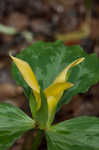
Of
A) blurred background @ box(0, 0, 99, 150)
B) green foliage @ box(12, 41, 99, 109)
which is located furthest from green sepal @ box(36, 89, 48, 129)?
blurred background @ box(0, 0, 99, 150)

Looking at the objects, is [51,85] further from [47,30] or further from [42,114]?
[47,30]

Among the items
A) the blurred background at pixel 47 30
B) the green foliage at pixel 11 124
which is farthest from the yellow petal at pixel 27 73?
the blurred background at pixel 47 30

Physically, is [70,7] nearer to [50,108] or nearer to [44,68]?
[44,68]

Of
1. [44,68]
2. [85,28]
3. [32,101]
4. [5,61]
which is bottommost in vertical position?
[32,101]

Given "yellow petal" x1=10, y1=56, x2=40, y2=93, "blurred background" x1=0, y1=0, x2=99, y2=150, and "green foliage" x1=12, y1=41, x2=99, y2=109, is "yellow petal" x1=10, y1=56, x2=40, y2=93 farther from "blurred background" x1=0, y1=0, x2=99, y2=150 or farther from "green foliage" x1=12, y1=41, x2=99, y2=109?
"blurred background" x1=0, y1=0, x2=99, y2=150

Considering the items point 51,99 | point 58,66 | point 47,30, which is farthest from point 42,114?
point 47,30

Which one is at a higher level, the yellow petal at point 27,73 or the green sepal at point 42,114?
the yellow petal at point 27,73

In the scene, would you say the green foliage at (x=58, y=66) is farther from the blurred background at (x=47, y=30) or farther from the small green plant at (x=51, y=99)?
the blurred background at (x=47, y=30)

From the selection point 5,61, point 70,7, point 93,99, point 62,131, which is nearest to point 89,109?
point 93,99
